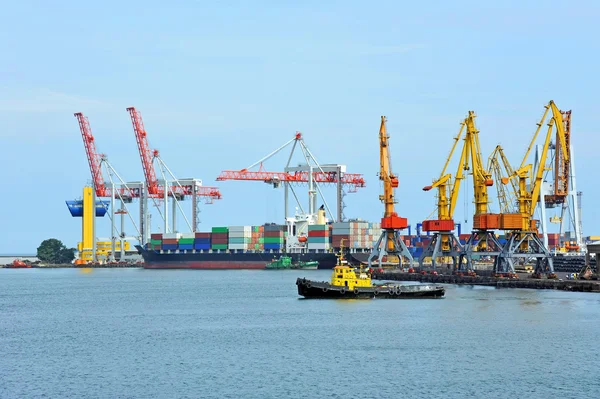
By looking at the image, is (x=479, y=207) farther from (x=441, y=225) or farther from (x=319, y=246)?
(x=319, y=246)

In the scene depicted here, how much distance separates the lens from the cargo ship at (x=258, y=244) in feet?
468

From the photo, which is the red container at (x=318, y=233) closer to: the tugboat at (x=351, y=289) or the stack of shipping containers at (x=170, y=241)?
the stack of shipping containers at (x=170, y=241)

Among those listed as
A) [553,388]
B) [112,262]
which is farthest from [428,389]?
[112,262]

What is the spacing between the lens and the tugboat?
70.2 m

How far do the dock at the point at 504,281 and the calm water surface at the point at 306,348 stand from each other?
5.32 metres

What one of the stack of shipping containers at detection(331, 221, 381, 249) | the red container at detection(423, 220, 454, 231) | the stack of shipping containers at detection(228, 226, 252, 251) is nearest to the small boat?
the stack of shipping containers at detection(331, 221, 381, 249)

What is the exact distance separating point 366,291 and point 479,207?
3185 cm

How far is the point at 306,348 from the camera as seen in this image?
153 feet

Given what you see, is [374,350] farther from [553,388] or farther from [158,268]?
[158,268]

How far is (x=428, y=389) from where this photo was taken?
36.8 metres

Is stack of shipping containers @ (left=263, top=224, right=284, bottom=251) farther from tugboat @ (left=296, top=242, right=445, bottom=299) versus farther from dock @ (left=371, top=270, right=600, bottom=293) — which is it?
tugboat @ (left=296, top=242, right=445, bottom=299)

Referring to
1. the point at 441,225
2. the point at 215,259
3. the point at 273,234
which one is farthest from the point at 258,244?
the point at 441,225

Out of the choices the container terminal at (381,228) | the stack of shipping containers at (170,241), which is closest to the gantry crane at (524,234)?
the container terminal at (381,228)

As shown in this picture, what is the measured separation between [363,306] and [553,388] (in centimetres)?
2912
